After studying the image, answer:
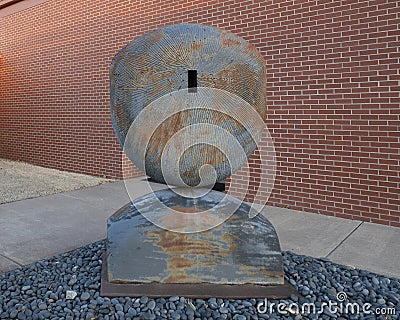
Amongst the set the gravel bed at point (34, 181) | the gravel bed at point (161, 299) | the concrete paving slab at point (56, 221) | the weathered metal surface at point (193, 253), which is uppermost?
the weathered metal surface at point (193, 253)

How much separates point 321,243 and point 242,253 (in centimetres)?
141

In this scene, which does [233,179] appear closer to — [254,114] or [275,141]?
[275,141]

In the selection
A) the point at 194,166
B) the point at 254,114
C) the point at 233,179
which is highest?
the point at 254,114

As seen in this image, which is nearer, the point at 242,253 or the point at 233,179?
the point at 242,253

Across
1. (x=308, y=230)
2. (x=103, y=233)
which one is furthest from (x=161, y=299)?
(x=308, y=230)

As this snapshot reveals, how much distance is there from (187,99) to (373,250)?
93.5 inches

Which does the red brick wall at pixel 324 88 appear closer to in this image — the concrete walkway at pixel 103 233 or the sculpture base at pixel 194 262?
the concrete walkway at pixel 103 233

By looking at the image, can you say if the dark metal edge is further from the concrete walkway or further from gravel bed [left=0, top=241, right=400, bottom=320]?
the concrete walkway

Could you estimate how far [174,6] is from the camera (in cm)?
641

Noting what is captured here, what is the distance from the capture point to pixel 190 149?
2672 millimetres

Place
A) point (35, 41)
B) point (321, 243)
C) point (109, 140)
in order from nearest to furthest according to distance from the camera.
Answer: point (321, 243)
point (109, 140)
point (35, 41)

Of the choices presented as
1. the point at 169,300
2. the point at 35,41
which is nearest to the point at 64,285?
the point at 169,300

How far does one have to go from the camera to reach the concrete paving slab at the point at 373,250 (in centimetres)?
329

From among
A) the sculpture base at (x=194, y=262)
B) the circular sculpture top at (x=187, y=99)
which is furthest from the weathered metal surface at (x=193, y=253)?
the circular sculpture top at (x=187, y=99)
